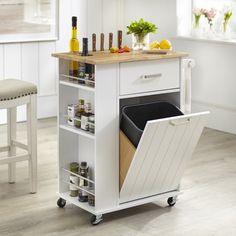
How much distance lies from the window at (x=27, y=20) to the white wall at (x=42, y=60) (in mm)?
70

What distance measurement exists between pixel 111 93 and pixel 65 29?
9.33 ft

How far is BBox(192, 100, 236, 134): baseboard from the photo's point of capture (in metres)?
5.54

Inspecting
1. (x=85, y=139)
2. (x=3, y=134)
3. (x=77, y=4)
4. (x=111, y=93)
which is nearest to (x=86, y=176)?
(x=85, y=139)

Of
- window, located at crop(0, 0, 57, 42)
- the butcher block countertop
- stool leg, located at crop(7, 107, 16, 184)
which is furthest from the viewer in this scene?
window, located at crop(0, 0, 57, 42)

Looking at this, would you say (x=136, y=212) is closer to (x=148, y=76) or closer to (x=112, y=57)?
(x=148, y=76)

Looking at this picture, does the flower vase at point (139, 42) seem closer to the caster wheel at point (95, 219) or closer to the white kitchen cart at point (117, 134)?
the white kitchen cart at point (117, 134)

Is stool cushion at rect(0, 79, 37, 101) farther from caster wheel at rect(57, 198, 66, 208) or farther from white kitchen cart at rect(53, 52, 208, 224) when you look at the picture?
caster wheel at rect(57, 198, 66, 208)

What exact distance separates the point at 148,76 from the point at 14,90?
2.62 feet

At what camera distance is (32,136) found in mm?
3857

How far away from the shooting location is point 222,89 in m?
5.62

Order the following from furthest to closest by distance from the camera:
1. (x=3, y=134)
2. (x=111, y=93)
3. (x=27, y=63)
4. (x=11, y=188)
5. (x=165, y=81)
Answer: (x=27, y=63) → (x=3, y=134) → (x=11, y=188) → (x=165, y=81) → (x=111, y=93)

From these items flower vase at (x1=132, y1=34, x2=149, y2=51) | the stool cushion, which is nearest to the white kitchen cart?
flower vase at (x1=132, y1=34, x2=149, y2=51)

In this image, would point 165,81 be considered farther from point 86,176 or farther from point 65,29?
point 65,29

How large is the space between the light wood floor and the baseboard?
1032mm
